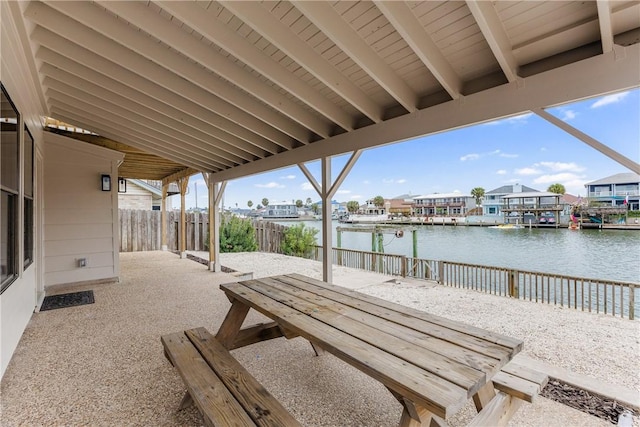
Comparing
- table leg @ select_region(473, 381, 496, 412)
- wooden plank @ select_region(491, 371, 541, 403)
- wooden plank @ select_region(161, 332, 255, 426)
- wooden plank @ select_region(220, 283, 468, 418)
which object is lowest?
table leg @ select_region(473, 381, 496, 412)

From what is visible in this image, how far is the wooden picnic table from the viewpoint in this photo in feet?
3.58

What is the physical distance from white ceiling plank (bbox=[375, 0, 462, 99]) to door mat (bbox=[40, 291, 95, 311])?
535cm

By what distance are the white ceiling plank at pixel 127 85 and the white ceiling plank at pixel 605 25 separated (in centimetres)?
366

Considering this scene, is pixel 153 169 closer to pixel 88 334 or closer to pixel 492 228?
pixel 88 334

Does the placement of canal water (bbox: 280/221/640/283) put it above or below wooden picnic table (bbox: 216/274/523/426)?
below

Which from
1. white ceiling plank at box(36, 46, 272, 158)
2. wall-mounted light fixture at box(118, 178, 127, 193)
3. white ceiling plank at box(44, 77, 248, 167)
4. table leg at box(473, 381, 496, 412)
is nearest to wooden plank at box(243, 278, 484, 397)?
table leg at box(473, 381, 496, 412)

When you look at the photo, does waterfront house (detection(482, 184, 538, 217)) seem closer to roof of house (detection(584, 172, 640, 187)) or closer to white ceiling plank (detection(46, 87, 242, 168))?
roof of house (detection(584, 172, 640, 187))

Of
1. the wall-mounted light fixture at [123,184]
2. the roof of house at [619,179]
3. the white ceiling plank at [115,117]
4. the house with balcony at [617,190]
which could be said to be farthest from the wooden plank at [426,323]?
the wall-mounted light fixture at [123,184]

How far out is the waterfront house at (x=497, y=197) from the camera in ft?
31.6

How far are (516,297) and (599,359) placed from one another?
98.8 inches

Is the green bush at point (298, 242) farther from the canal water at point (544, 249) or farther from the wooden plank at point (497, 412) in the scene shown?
the wooden plank at point (497, 412)

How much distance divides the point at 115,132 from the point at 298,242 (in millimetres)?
7245

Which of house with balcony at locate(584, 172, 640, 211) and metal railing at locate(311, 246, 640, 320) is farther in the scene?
house with balcony at locate(584, 172, 640, 211)

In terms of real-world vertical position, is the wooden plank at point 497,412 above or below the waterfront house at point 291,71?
below
